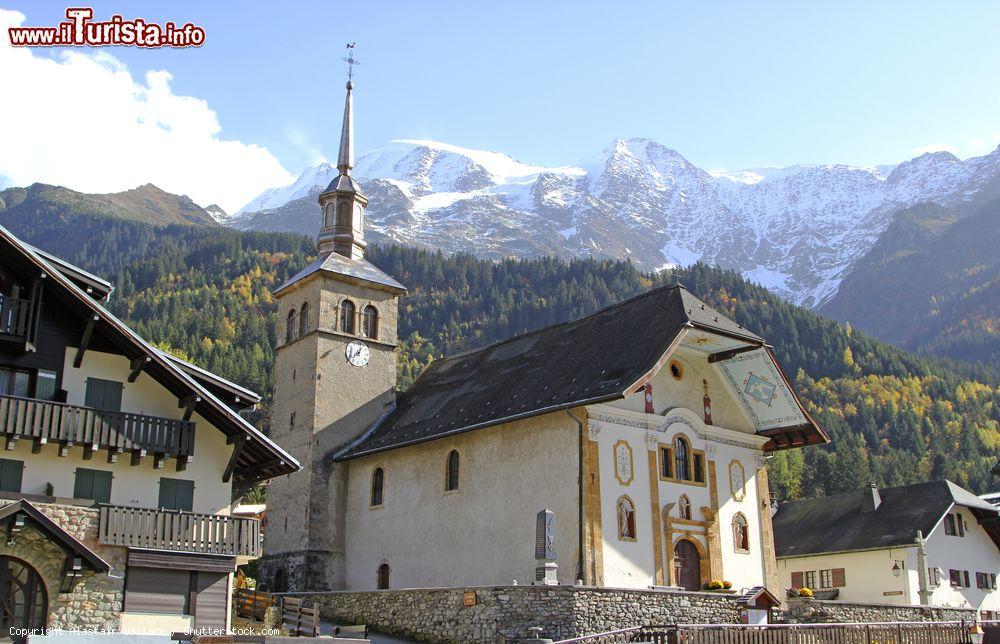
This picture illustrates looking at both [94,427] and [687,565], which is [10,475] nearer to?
[94,427]

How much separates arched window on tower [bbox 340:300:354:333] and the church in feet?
0.24

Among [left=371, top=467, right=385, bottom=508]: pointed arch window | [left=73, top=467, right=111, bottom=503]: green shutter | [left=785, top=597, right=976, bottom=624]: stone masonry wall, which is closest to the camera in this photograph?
[left=73, top=467, right=111, bottom=503]: green shutter

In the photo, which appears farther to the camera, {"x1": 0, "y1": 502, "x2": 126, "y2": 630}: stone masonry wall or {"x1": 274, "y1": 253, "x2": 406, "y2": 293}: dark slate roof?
{"x1": 274, "y1": 253, "x2": 406, "y2": 293}: dark slate roof

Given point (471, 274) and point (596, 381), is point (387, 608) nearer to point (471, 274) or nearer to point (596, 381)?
point (596, 381)

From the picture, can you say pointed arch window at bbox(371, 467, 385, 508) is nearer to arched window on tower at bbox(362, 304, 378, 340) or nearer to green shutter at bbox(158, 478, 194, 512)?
arched window on tower at bbox(362, 304, 378, 340)

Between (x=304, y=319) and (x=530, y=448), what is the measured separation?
55.1 ft

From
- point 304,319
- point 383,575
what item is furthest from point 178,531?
point 304,319

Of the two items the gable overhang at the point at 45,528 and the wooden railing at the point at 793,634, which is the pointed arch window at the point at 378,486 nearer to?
the wooden railing at the point at 793,634

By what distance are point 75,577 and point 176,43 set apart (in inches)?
528

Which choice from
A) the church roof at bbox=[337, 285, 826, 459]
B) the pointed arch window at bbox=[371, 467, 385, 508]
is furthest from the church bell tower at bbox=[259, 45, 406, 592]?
the pointed arch window at bbox=[371, 467, 385, 508]

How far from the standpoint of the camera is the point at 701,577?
36.9 m

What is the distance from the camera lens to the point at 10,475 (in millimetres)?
26578

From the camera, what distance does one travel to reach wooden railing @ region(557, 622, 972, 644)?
2622 cm

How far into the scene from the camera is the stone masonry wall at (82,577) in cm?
2484
